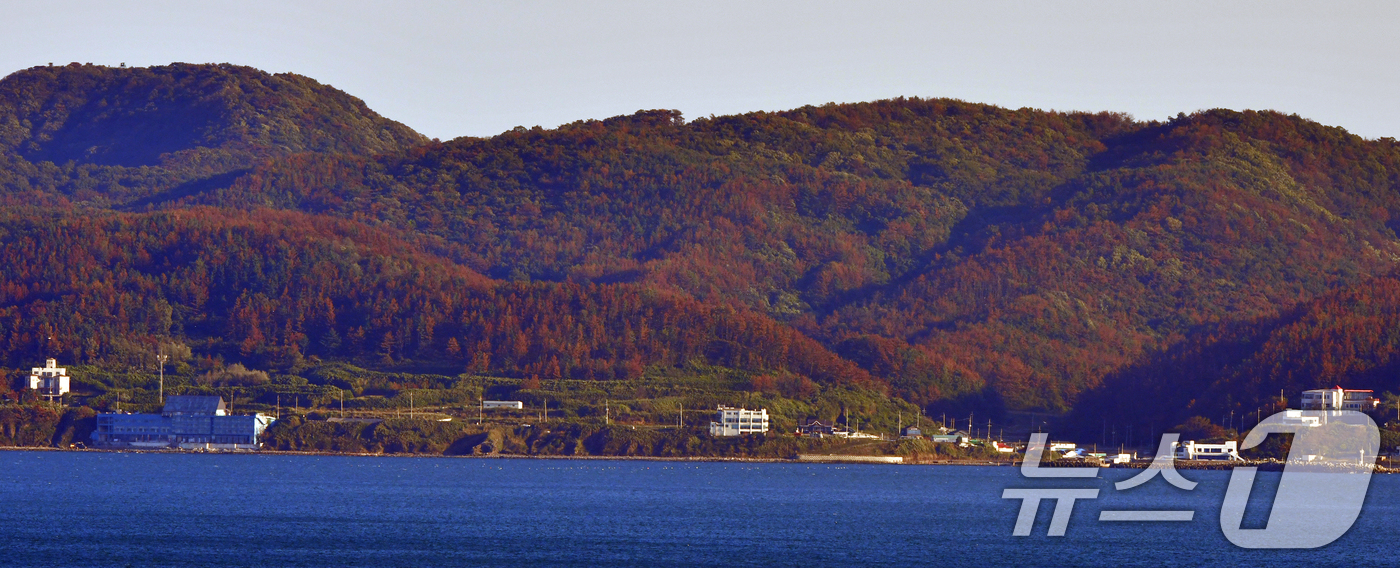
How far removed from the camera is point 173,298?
186 metres

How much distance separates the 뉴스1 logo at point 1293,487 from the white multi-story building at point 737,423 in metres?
24.1

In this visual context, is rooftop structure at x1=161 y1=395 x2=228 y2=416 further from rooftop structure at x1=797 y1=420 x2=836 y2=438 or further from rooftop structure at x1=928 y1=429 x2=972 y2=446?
rooftop structure at x1=928 y1=429 x2=972 y2=446

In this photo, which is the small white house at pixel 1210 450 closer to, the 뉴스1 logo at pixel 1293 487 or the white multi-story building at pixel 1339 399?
the 뉴스1 logo at pixel 1293 487

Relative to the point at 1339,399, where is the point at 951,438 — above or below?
below

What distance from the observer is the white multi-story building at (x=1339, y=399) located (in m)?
145

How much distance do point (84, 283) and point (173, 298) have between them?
904 centimetres

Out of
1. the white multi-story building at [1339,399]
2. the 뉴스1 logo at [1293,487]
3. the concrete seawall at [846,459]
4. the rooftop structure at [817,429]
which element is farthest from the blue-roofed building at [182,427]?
the white multi-story building at [1339,399]

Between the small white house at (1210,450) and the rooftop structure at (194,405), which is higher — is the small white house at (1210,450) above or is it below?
below

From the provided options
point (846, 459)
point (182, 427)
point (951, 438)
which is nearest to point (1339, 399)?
point (951, 438)

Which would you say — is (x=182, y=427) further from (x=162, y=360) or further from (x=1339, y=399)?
(x=1339, y=399)

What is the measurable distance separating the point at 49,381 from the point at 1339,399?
11180 centimetres

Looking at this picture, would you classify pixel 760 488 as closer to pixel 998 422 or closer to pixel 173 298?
pixel 998 422

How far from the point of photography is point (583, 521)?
3305 inches

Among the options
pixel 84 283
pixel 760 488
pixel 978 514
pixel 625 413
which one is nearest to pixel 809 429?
pixel 625 413
